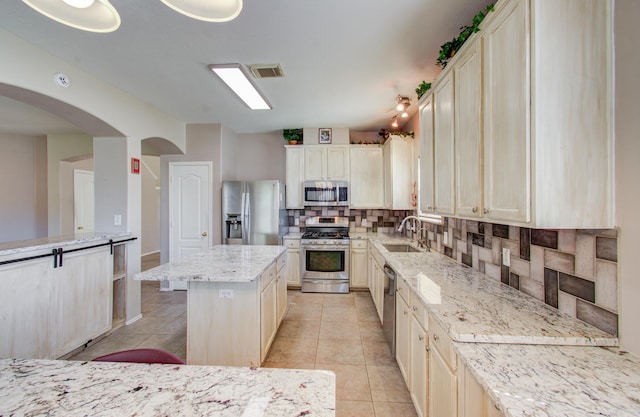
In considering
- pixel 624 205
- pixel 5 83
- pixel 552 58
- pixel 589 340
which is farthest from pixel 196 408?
pixel 5 83

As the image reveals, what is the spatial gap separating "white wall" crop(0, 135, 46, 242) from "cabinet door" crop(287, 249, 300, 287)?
4571 mm

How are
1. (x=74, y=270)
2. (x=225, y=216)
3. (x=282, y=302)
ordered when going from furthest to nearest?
(x=225, y=216) → (x=282, y=302) → (x=74, y=270)

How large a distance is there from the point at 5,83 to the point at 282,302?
9.99ft

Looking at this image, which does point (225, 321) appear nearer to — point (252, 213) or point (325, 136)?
point (252, 213)

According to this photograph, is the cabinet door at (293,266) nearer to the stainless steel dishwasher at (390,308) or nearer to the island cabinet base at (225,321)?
the stainless steel dishwasher at (390,308)

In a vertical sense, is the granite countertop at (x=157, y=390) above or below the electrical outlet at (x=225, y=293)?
above

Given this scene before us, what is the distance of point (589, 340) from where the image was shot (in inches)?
42.0

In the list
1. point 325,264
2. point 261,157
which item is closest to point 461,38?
point 325,264

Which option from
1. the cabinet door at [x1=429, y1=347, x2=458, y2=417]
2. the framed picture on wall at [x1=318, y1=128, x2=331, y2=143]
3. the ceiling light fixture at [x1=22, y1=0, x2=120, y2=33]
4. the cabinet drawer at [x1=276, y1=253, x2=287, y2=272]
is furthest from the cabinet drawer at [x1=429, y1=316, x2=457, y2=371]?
the framed picture on wall at [x1=318, y1=128, x2=331, y2=143]

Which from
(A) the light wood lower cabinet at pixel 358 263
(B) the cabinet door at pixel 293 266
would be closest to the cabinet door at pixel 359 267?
(A) the light wood lower cabinet at pixel 358 263

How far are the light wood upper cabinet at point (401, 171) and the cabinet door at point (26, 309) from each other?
397cm

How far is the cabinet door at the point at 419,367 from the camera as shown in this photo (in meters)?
1.55

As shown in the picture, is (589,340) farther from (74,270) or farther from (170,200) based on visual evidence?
(170,200)

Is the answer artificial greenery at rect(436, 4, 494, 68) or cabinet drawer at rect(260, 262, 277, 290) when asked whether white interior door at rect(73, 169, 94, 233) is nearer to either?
cabinet drawer at rect(260, 262, 277, 290)
